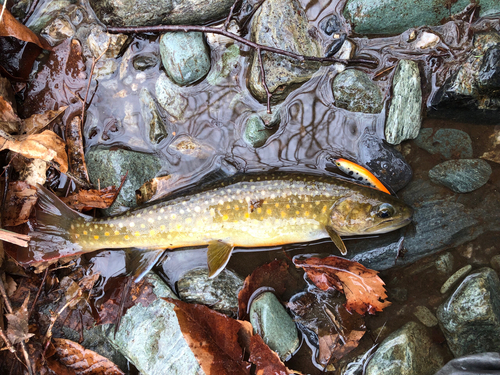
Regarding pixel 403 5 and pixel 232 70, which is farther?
pixel 232 70

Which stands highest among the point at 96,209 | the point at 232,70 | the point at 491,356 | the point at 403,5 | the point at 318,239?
the point at 403,5

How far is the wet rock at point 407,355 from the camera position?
10.8ft

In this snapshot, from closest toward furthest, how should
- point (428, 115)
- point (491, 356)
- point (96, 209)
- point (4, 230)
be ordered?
point (491, 356)
point (4, 230)
point (428, 115)
point (96, 209)

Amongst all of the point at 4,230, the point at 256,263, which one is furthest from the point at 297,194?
the point at 4,230

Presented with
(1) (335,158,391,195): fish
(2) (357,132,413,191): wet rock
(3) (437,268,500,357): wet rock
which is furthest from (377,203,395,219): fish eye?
(3) (437,268,500,357): wet rock

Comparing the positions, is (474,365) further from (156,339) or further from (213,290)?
(156,339)

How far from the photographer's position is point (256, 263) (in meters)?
3.89

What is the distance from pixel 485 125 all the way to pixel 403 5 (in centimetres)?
157

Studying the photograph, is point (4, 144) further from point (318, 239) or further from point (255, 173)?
point (318, 239)

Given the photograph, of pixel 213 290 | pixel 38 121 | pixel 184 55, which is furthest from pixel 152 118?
pixel 213 290

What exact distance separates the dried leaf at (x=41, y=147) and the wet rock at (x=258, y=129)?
2.08 metres

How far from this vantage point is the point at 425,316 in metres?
3.56

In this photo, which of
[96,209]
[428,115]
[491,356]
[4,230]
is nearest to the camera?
[491,356]

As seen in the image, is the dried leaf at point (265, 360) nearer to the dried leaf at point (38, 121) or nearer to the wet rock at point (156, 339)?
the wet rock at point (156, 339)
